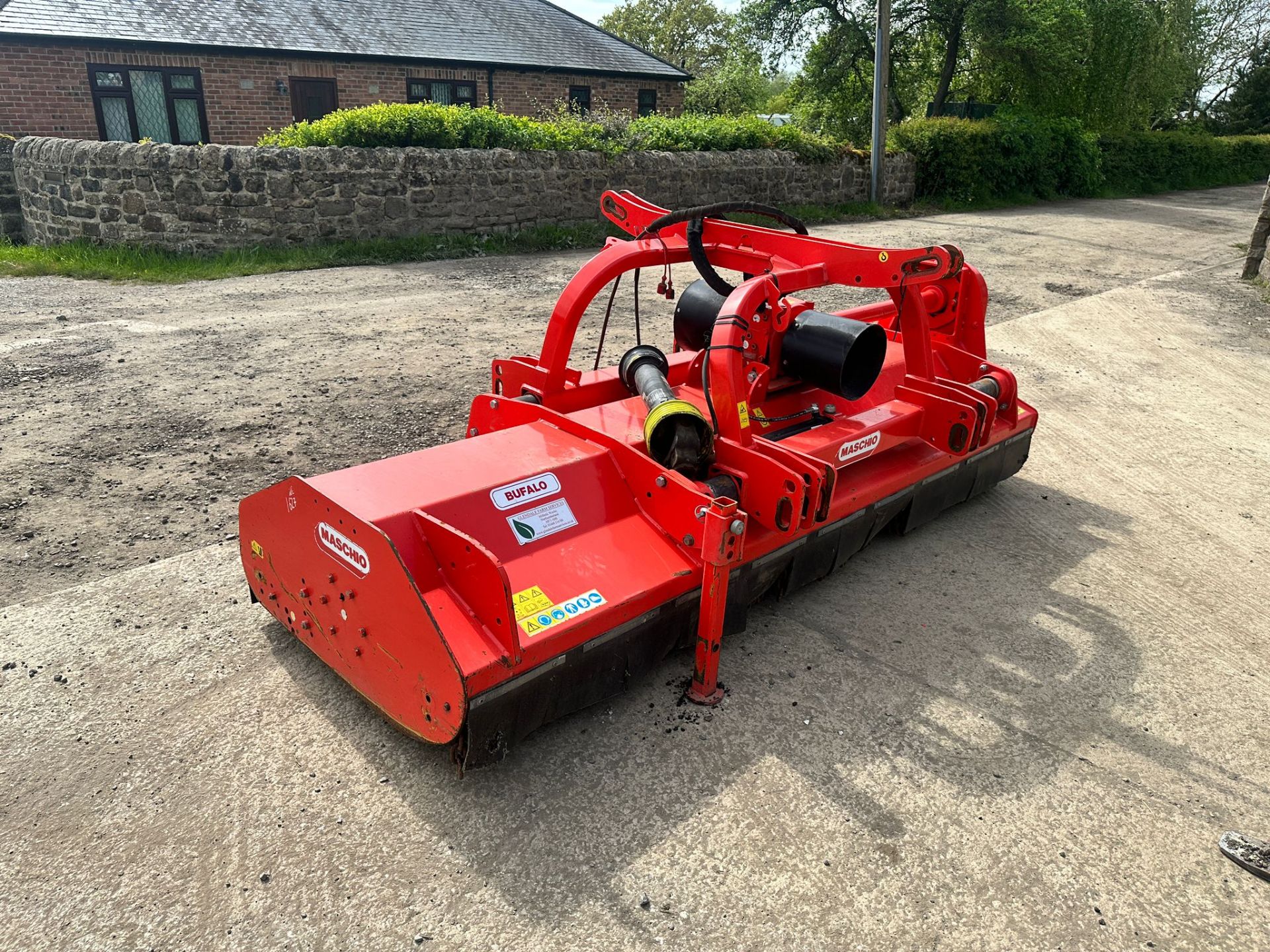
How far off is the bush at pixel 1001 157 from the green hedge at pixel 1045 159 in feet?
0.05

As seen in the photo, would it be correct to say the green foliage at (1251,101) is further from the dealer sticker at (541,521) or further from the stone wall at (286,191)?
the dealer sticker at (541,521)

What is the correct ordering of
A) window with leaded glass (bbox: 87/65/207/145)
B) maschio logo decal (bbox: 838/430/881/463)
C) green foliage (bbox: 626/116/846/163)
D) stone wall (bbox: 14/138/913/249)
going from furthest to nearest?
window with leaded glass (bbox: 87/65/207/145), green foliage (bbox: 626/116/846/163), stone wall (bbox: 14/138/913/249), maschio logo decal (bbox: 838/430/881/463)

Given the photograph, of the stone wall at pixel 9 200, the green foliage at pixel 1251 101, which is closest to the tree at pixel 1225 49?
the green foliage at pixel 1251 101

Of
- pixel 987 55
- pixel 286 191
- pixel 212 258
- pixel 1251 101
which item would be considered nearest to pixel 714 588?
pixel 212 258

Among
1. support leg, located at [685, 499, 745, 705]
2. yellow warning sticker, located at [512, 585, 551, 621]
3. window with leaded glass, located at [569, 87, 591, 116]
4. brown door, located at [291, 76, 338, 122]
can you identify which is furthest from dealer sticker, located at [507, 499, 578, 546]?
window with leaded glass, located at [569, 87, 591, 116]

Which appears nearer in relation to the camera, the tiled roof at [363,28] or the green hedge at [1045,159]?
the tiled roof at [363,28]

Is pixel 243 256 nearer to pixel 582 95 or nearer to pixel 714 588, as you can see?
pixel 714 588

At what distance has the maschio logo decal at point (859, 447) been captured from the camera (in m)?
3.89

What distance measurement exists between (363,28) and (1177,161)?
2149 cm

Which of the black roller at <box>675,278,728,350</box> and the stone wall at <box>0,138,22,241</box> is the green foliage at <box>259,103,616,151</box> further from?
the black roller at <box>675,278,728,350</box>

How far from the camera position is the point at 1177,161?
983 inches

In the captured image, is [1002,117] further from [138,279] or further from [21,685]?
[21,685]

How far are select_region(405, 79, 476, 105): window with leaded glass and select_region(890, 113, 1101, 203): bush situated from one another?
8.90 meters

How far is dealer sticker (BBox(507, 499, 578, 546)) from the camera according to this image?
10.4 feet
